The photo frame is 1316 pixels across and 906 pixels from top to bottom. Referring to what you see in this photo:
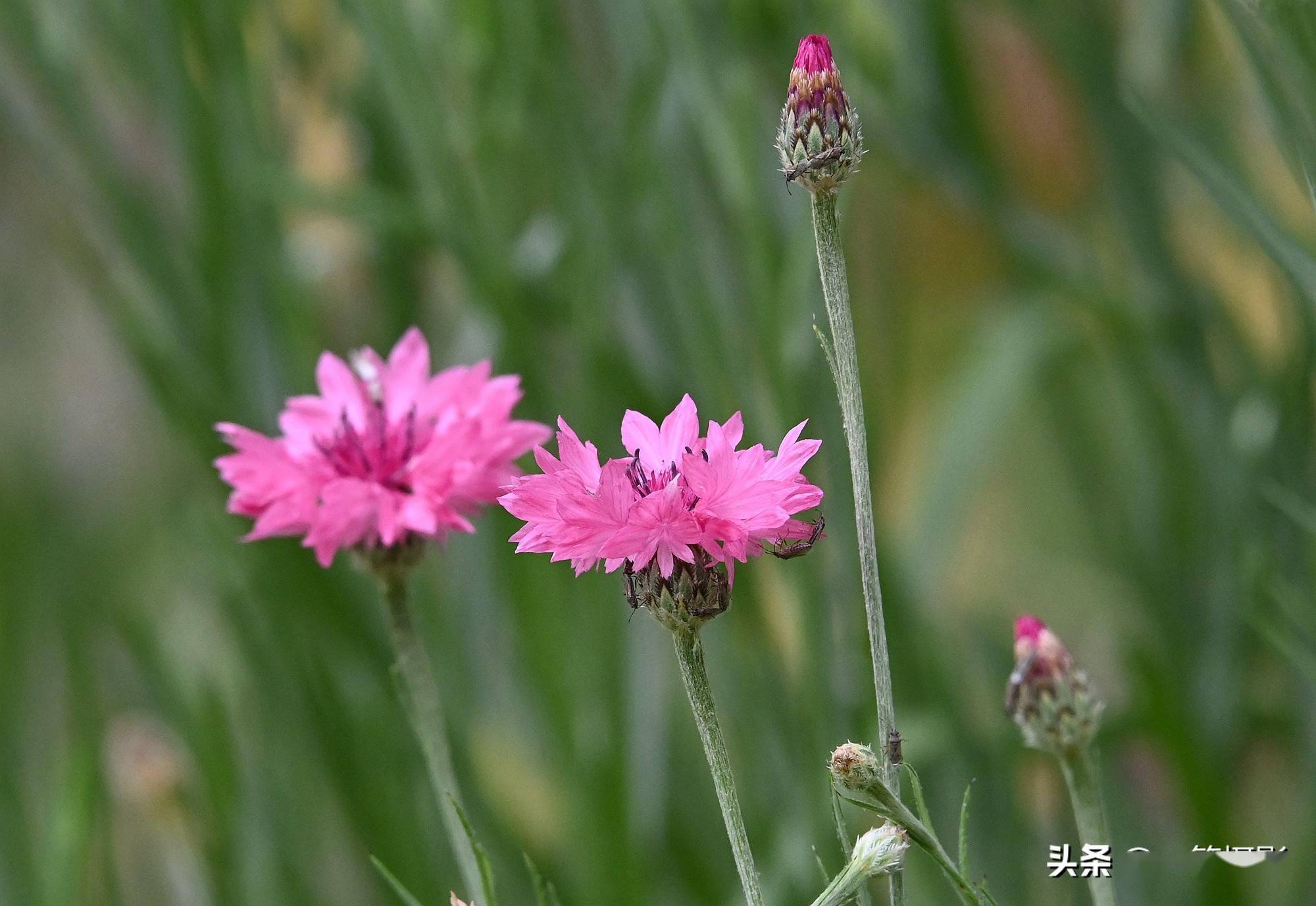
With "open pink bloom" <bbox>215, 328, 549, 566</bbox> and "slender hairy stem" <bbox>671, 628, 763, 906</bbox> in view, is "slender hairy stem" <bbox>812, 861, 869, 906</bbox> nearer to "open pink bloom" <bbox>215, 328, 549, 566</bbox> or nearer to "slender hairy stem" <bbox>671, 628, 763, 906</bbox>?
"slender hairy stem" <bbox>671, 628, 763, 906</bbox>

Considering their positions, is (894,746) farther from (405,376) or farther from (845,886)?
(405,376)

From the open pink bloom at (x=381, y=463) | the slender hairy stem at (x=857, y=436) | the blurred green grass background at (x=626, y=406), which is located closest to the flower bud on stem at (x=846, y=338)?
the slender hairy stem at (x=857, y=436)

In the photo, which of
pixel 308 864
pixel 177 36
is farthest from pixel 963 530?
pixel 177 36

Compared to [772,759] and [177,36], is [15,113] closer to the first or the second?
[177,36]

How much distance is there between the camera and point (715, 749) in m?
0.29

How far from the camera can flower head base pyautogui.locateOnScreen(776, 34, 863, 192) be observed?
279 millimetres

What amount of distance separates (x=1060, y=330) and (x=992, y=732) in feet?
0.90

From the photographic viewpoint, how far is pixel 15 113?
2.25ft

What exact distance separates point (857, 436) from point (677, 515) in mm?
44

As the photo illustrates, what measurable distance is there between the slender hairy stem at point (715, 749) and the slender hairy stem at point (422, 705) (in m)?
0.07

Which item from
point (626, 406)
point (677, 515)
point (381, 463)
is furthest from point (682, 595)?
point (626, 406)

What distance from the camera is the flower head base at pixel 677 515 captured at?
0.93 feet

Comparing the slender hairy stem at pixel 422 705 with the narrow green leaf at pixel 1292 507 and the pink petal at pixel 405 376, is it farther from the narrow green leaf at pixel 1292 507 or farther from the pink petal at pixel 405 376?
the narrow green leaf at pixel 1292 507

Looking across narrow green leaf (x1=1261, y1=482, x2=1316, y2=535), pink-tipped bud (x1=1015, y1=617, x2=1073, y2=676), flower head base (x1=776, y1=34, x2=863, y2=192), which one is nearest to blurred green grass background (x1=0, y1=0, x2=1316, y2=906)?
narrow green leaf (x1=1261, y1=482, x2=1316, y2=535)
